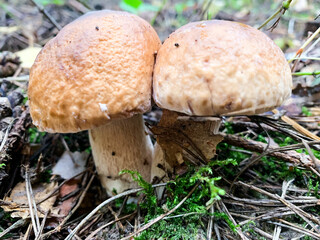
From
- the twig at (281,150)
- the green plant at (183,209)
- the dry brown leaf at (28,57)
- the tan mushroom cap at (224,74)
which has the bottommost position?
the green plant at (183,209)

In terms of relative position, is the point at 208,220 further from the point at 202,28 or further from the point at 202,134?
the point at 202,28

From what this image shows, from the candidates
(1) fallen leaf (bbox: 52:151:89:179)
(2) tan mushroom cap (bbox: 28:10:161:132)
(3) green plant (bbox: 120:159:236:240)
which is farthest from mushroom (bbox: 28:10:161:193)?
(1) fallen leaf (bbox: 52:151:89:179)

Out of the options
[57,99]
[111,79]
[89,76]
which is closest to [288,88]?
[111,79]

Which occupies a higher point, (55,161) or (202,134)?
(202,134)

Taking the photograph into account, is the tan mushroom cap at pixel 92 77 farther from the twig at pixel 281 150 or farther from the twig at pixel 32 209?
the twig at pixel 281 150

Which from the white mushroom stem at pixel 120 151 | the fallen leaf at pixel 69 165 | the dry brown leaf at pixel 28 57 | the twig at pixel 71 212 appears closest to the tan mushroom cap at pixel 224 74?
the white mushroom stem at pixel 120 151

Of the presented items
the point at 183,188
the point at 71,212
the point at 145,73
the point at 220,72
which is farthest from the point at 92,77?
the point at 71,212

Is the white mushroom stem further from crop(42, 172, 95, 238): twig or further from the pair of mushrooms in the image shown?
the pair of mushrooms
